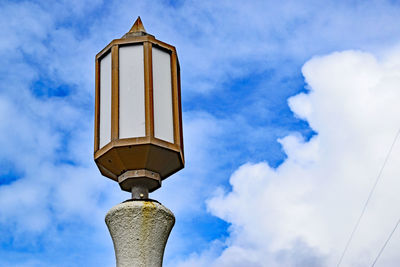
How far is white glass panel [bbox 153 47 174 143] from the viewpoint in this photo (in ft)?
12.9

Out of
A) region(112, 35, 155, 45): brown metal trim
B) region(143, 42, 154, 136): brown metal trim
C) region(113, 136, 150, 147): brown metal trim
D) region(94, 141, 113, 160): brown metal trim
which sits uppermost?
region(112, 35, 155, 45): brown metal trim

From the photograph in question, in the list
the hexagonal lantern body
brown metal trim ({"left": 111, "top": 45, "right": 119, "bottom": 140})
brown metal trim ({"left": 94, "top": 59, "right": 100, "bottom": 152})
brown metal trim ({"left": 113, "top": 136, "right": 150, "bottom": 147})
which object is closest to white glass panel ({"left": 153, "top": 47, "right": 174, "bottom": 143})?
the hexagonal lantern body

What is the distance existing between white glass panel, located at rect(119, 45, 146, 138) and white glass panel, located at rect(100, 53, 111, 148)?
3.9 inches

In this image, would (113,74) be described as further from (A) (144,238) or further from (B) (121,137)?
(A) (144,238)

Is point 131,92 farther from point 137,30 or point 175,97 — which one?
point 137,30

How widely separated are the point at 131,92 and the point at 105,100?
0.66ft

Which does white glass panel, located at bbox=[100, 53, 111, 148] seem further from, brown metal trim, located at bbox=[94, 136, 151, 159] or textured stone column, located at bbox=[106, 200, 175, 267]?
textured stone column, located at bbox=[106, 200, 175, 267]

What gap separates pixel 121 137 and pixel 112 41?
2.32 ft

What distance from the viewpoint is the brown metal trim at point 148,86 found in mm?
3812

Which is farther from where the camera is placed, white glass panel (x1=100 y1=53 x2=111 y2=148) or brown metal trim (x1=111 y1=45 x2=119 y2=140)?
white glass panel (x1=100 y1=53 x2=111 y2=148)

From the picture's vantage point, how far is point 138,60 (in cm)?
407

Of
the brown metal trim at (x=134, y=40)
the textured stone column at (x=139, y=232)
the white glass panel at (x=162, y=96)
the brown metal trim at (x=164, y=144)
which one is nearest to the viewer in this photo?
the textured stone column at (x=139, y=232)

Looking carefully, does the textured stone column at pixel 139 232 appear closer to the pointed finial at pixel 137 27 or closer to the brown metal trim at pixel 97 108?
the brown metal trim at pixel 97 108

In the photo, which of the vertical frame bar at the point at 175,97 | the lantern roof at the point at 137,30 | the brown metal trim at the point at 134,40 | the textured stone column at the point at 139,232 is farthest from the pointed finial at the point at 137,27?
the textured stone column at the point at 139,232
